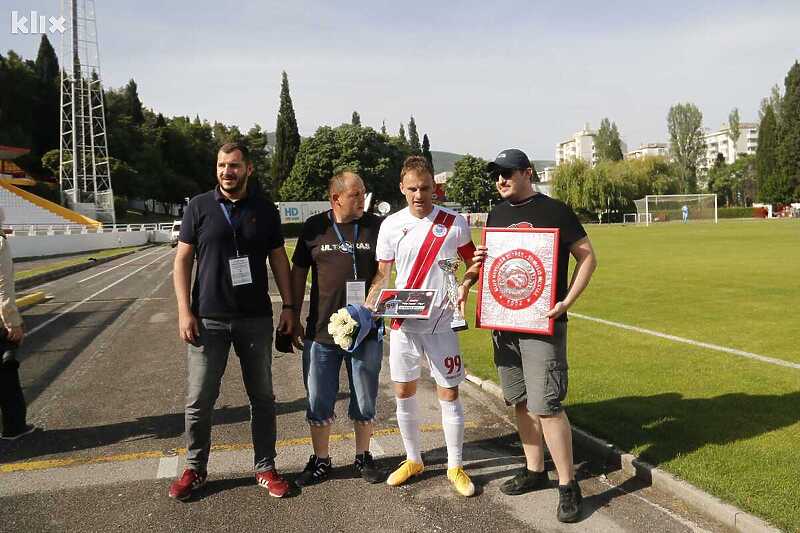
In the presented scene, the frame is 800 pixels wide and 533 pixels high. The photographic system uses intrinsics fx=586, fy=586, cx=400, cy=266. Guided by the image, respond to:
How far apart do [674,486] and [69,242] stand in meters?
39.2

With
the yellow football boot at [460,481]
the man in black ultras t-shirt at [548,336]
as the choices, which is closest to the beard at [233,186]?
the man in black ultras t-shirt at [548,336]

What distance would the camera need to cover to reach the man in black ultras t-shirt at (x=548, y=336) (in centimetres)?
363

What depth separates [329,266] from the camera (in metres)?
4.17

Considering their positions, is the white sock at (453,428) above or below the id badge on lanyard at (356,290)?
below

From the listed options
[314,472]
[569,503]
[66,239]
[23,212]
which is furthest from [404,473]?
[23,212]

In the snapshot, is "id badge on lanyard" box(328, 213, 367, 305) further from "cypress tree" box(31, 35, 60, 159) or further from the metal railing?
"cypress tree" box(31, 35, 60, 159)

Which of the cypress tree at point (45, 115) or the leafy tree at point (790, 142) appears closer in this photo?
the cypress tree at point (45, 115)

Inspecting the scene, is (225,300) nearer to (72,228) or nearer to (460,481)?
(460,481)

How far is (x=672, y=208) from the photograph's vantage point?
66.6 meters

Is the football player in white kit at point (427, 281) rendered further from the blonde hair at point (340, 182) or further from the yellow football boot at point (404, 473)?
the blonde hair at point (340, 182)

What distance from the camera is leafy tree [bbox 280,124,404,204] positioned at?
236 feet

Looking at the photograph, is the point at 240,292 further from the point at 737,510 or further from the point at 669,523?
the point at 737,510

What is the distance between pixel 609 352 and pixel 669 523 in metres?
4.24

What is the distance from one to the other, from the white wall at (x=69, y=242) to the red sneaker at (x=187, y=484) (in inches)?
1034
